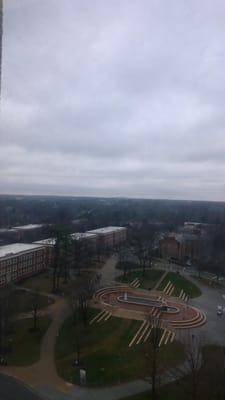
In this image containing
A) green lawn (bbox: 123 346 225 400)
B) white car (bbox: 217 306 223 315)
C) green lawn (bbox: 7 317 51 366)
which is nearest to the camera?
green lawn (bbox: 123 346 225 400)

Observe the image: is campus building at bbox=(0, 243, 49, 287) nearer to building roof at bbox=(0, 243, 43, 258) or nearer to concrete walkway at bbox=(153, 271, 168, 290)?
building roof at bbox=(0, 243, 43, 258)

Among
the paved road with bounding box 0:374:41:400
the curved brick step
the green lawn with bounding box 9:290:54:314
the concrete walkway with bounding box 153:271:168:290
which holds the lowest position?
the paved road with bounding box 0:374:41:400

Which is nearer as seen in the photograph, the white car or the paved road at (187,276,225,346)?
the paved road at (187,276,225,346)

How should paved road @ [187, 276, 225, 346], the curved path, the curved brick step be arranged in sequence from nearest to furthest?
1. the curved path
2. paved road @ [187, 276, 225, 346]
3. the curved brick step

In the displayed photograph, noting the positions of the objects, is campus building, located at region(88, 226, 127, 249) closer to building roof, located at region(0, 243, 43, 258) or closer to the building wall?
the building wall

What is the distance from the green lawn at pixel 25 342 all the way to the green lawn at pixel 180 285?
1515cm

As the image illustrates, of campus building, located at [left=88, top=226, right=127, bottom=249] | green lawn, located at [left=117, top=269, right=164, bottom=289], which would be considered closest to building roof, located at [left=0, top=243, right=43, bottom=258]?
green lawn, located at [left=117, top=269, right=164, bottom=289]

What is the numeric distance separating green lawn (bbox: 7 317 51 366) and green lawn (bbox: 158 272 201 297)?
49.7 ft

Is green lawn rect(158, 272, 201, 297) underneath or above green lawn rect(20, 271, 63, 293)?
underneath

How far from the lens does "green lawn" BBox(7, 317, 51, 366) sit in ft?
65.5

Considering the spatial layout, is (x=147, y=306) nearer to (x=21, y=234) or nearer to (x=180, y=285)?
(x=180, y=285)

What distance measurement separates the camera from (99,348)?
21156mm

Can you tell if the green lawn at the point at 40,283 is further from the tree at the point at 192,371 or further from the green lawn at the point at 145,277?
the tree at the point at 192,371

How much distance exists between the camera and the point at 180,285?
3762cm
